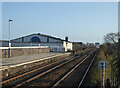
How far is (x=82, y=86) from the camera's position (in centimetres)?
1002

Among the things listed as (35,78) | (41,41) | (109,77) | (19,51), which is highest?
(41,41)

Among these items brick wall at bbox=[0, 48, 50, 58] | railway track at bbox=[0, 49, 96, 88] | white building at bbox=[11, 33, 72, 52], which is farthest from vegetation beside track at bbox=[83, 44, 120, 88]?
white building at bbox=[11, 33, 72, 52]

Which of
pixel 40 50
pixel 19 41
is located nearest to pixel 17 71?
pixel 40 50

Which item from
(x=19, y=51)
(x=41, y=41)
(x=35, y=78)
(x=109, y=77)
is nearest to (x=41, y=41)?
(x=41, y=41)

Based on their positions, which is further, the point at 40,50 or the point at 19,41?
the point at 19,41

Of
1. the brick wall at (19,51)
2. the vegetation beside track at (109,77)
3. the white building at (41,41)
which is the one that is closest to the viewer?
the vegetation beside track at (109,77)

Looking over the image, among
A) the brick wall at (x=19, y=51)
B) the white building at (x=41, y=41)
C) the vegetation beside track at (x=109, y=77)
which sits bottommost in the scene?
the vegetation beside track at (x=109, y=77)

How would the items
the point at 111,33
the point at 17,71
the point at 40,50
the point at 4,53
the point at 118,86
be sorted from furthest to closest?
the point at 111,33 < the point at 40,50 < the point at 4,53 < the point at 17,71 < the point at 118,86

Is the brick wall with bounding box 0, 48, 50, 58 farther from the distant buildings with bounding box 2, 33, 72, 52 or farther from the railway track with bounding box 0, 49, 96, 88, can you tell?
the distant buildings with bounding box 2, 33, 72, 52

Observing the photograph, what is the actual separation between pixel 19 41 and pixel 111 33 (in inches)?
1431

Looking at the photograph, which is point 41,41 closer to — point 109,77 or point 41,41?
point 41,41

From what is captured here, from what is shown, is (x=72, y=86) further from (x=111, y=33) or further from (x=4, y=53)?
(x=111, y=33)

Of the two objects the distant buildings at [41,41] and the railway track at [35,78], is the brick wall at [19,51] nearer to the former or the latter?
the railway track at [35,78]

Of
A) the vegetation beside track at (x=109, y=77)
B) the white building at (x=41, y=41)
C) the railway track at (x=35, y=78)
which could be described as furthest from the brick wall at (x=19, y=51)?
the white building at (x=41, y=41)
